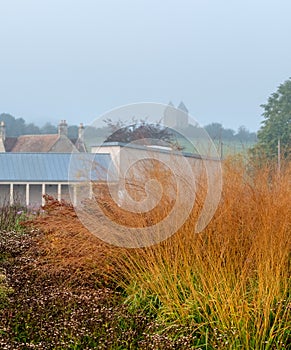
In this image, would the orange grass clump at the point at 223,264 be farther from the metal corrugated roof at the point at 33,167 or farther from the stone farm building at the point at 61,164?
the metal corrugated roof at the point at 33,167

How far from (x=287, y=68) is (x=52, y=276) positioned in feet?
34.3

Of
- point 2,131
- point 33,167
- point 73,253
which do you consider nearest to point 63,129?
point 2,131

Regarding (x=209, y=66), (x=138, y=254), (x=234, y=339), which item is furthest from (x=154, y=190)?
(x=209, y=66)

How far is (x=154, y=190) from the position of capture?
181 inches

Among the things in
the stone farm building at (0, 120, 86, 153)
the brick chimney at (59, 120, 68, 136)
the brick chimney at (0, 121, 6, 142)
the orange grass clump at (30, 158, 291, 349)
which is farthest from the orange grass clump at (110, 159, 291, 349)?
the brick chimney at (0, 121, 6, 142)

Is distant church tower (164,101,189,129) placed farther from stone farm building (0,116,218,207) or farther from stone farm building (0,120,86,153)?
stone farm building (0,120,86,153)

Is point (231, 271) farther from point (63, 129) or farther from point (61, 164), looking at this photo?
point (63, 129)

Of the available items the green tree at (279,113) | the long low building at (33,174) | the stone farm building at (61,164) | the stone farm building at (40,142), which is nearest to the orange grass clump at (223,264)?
the stone farm building at (61,164)

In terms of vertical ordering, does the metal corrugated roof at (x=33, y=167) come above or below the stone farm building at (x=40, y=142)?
below

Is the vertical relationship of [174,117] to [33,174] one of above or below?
above

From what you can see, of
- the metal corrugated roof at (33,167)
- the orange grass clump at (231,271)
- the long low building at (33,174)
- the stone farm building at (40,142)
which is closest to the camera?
the orange grass clump at (231,271)

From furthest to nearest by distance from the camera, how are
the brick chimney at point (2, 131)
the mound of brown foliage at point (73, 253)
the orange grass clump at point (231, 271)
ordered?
the brick chimney at point (2, 131) → the mound of brown foliage at point (73, 253) → the orange grass clump at point (231, 271)

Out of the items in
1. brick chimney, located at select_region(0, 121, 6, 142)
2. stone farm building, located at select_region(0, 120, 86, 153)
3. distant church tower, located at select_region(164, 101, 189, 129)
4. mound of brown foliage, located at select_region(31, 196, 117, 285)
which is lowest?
mound of brown foliage, located at select_region(31, 196, 117, 285)

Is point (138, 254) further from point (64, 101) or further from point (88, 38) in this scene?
point (64, 101)
